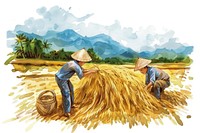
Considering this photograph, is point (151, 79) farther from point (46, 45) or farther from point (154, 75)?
point (46, 45)

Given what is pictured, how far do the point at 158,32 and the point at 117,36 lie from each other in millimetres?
247

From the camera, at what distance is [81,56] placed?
2.61m

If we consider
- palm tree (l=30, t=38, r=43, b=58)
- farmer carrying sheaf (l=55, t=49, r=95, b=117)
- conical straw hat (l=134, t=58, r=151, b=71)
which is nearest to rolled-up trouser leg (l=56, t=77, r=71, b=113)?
farmer carrying sheaf (l=55, t=49, r=95, b=117)

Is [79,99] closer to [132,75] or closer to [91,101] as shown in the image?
[91,101]

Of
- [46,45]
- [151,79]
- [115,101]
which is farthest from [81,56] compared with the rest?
[151,79]

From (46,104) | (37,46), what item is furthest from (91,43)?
(46,104)

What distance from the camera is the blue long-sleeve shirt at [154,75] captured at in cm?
266

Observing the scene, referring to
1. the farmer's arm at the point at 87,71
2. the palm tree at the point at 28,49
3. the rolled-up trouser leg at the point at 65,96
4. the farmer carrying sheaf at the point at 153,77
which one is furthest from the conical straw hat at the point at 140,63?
the palm tree at the point at 28,49

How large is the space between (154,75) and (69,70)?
505mm

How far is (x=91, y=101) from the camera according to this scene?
2621 mm

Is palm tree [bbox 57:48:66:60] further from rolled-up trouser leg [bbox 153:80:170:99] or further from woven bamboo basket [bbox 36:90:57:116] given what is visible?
rolled-up trouser leg [bbox 153:80:170:99]

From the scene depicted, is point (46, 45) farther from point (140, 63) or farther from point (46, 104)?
point (140, 63)

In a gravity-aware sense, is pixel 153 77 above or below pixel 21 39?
below

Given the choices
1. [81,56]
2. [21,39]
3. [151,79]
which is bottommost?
[151,79]
